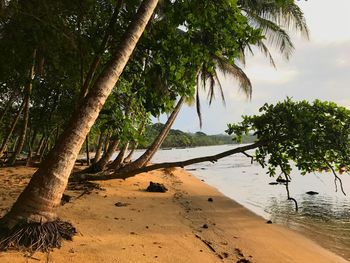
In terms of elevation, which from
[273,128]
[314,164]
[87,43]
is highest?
[87,43]

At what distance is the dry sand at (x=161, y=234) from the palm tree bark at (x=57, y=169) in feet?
1.59

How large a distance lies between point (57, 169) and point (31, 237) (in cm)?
86

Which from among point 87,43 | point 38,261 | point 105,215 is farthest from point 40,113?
point 38,261

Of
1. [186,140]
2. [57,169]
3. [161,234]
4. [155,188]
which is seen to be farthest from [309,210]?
[186,140]

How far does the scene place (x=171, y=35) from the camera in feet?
23.9

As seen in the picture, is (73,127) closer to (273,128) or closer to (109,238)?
(109,238)

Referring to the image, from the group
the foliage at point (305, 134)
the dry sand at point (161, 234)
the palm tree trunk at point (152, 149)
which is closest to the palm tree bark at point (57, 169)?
the dry sand at point (161, 234)

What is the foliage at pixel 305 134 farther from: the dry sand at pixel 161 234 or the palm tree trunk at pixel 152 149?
the palm tree trunk at pixel 152 149

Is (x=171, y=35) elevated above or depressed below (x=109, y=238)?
above

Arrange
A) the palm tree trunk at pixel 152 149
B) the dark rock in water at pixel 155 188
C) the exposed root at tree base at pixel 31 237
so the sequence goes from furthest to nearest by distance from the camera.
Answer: the palm tree trunk at pixel 152 149 < the dark rock in water at pixel 155 188 < the exposed root at tree base at pixel 31 237

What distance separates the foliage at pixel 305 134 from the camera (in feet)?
25.3

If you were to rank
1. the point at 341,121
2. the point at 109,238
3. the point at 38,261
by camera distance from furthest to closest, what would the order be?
the point at 341,121, the point at 109,238, the point at 38,261

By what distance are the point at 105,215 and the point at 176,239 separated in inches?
63.8

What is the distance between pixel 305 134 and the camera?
25.2 feet
